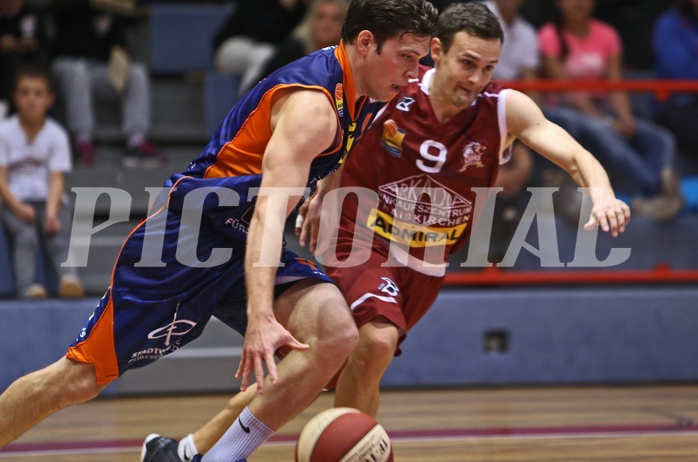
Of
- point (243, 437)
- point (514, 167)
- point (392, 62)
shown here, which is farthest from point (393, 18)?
point (514, 167)

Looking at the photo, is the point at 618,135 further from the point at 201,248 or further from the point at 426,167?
the point at 201,248

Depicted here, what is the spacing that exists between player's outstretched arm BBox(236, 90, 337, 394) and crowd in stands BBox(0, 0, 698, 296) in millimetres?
3327

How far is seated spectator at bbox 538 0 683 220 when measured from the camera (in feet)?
21.3

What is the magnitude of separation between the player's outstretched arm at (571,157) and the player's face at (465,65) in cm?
21

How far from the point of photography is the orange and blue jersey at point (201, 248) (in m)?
3.59

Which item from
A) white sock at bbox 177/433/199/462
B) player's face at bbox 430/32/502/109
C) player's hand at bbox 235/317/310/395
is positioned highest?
player's face at bbox 430/32/502/109

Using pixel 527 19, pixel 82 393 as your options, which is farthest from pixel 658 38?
pixel 82 393

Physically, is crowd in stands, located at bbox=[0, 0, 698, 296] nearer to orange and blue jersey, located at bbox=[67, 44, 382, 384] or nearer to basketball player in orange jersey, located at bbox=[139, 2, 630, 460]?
basketball player in orange jersey, located at bbox=[139, 2, 630, 460]

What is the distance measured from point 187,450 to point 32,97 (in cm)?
371

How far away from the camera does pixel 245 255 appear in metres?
3.40

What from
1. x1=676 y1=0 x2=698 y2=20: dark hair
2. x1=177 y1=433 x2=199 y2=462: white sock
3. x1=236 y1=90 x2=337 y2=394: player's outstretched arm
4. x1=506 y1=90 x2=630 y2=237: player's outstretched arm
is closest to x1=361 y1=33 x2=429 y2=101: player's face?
x1=236 y1=90 x2=337 y2=394: player's outstretched arm

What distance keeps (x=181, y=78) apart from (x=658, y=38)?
13.7ft

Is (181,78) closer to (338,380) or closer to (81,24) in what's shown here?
(81,24)

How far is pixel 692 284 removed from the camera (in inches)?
281
